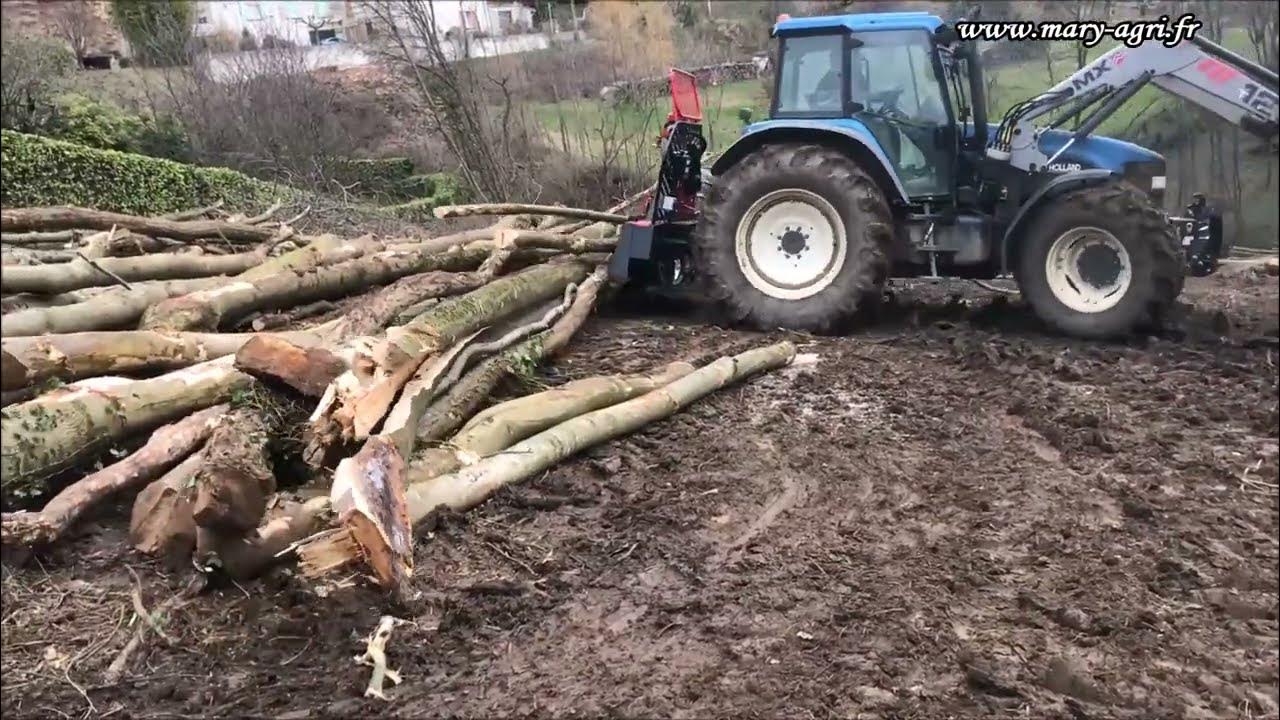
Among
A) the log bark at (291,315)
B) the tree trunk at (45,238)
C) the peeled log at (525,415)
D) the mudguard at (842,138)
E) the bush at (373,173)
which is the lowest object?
the peeled log at (525,415)

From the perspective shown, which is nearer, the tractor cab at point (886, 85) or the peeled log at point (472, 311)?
the peeled log at point (472, 311)

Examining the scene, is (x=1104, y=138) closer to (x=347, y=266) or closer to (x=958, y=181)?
(x=958, y=181)

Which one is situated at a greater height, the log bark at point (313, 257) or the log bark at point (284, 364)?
the log bark at point (313, 257)

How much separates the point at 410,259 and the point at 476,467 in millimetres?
3242

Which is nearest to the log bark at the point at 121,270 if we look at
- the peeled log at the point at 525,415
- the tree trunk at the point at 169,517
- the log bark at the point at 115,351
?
the log bark at the point at 115,351

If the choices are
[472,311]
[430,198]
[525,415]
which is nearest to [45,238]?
[472,311]

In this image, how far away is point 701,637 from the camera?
2.96 m

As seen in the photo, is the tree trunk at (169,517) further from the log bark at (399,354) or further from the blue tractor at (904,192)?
the blue tractor at (904,192)

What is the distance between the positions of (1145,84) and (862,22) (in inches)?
101

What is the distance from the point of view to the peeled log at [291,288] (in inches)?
201

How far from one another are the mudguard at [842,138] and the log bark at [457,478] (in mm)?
1488

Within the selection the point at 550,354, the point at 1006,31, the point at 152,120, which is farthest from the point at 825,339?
the point at 152,120

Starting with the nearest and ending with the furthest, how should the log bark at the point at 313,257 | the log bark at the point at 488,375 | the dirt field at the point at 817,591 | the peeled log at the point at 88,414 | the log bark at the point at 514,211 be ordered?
the dirt field at the point at 817,591
the peeled log at the point at 88,414
the log bark at the point at 488,375
the log bark at the point at 313,257
the log bark at the point at 514,211

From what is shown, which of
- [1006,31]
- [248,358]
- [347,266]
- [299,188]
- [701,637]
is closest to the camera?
[701,637]
